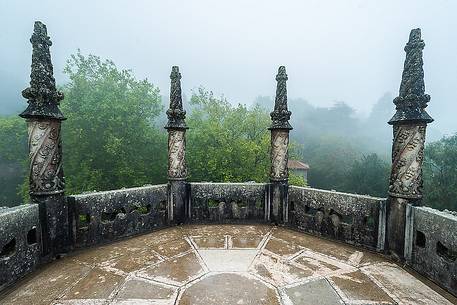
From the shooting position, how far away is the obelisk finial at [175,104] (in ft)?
19.3

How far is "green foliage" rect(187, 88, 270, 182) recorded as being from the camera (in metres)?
19.3

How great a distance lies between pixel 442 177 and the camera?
25.8m

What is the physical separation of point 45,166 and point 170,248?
249 centimetres

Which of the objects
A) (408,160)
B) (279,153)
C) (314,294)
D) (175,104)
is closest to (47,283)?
(314,294)

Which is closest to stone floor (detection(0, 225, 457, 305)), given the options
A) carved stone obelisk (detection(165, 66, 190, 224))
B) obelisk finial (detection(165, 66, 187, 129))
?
carved stone obelisk (detection(165, 66, 190, 224))

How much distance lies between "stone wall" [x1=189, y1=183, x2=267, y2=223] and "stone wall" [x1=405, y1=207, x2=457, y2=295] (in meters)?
3.07

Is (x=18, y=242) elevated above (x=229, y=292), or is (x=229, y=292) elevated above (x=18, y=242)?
(x=18, y=242)

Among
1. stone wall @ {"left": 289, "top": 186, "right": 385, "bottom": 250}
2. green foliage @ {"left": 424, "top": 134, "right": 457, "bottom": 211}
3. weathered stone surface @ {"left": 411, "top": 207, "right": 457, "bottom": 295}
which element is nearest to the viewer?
weathered stone surface @ {"left": 411, "top": 207, "right": 457, "bottom": 295}

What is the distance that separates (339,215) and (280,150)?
1863mm

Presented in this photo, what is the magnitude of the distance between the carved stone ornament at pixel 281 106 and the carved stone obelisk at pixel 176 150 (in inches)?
83.5

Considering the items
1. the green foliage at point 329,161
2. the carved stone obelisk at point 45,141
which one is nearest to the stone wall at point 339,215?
the carved stone obelisk at point 45,141

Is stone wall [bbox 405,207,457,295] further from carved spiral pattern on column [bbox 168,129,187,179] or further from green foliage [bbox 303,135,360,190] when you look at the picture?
green foliage [bbox 303,135,360,190]

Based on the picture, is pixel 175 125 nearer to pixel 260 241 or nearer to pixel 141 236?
pixel 141 236

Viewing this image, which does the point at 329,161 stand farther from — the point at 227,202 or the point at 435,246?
the point at 435,246
